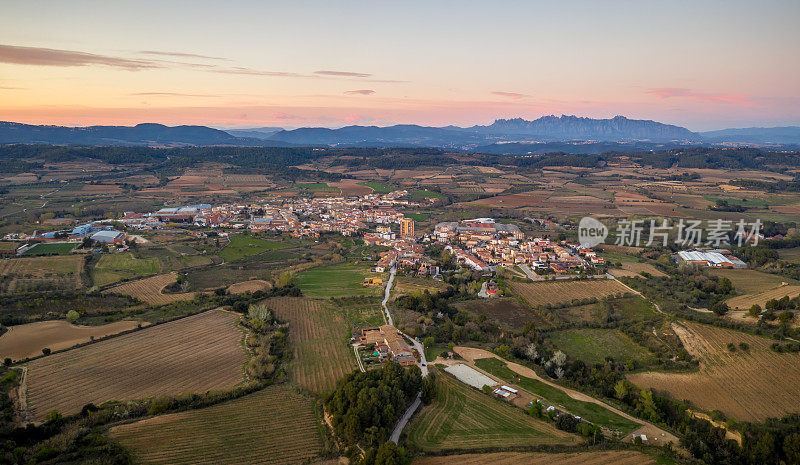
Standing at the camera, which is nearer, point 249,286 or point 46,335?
point 46,335

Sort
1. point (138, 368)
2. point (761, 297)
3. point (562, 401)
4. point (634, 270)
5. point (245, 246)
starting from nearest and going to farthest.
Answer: point (562, 401) < point (138, 368) < point (761, 297) < point (634, 270) < point (245, 246)

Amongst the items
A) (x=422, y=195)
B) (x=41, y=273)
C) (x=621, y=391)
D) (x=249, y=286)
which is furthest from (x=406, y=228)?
(x=621, y=391)

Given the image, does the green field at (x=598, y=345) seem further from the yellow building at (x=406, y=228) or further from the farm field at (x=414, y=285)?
the yellow building at (x=406, y=228)

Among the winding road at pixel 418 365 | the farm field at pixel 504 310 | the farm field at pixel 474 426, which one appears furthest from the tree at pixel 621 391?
the winding road at pixel 418 365

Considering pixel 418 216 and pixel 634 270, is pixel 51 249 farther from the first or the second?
pixel 634 270

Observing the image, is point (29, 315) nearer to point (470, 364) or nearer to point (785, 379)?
point (470, 364)

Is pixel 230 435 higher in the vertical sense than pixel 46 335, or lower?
lower

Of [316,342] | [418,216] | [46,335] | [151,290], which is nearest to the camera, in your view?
[46,335]

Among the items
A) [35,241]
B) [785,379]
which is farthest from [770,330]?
[35,241]
